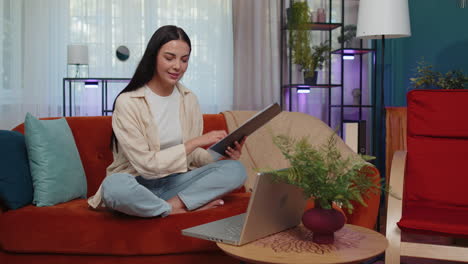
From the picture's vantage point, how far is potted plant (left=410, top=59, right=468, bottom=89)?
3732mm

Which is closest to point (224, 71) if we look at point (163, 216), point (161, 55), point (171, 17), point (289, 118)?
point (171, 17)

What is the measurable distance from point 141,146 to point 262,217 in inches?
31.3

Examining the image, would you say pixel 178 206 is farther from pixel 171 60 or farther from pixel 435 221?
pixel 435 221

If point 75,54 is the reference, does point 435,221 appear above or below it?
below

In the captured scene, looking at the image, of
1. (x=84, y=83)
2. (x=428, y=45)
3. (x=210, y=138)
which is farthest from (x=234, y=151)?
(x=84, y=83)

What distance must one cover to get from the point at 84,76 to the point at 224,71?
4.34 feet

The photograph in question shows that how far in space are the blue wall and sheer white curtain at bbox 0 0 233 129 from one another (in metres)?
1.49

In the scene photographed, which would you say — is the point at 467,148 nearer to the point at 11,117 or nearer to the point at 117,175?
the point at 117,175

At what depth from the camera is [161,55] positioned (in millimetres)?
2223

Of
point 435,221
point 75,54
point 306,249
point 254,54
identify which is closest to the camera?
point 306,249

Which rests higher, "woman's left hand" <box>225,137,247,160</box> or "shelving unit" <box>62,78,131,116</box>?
"shelving unit" <box>62,78,131,116</box>

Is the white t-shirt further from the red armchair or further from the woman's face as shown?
the red armchair

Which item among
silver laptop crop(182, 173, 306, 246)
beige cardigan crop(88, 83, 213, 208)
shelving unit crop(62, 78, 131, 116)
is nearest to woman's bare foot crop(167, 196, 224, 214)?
beige cardigan crop(88, 83, 213, 208)

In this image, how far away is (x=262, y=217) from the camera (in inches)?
58.8
